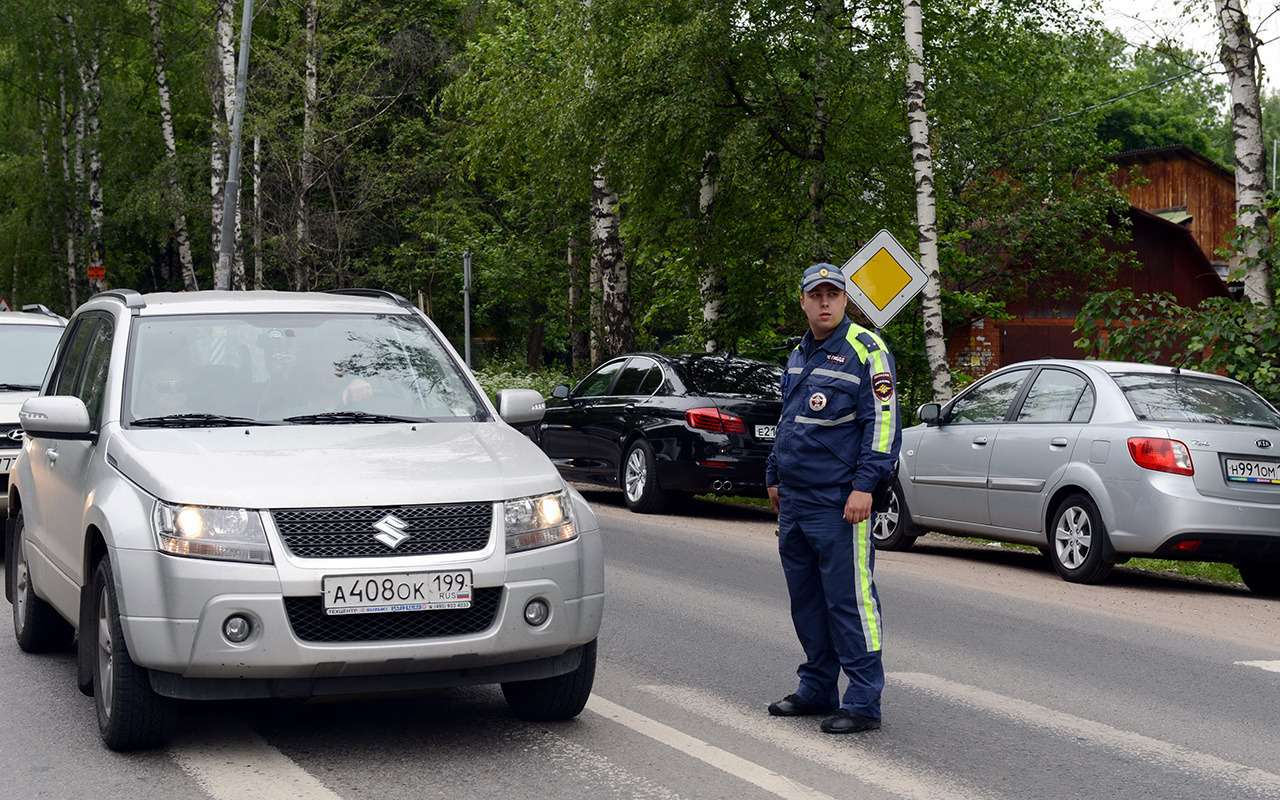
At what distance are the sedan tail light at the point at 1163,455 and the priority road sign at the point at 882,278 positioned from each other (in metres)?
5.57

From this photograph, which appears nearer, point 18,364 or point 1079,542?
point 1079,542

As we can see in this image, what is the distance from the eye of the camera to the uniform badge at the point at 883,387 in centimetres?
625

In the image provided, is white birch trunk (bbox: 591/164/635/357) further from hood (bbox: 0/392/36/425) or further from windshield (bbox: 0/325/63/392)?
hood (bbox: 0/392/36/425)

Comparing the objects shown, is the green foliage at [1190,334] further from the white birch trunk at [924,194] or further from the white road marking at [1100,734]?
the white road marking at [1100,734]

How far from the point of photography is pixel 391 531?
5.59 metres

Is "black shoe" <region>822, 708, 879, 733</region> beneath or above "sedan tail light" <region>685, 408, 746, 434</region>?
beneath

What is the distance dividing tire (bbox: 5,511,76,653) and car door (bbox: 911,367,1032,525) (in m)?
6.91

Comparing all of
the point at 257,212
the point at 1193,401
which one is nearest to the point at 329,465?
the point at 1193,401

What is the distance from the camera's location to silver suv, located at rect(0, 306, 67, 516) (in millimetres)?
11391

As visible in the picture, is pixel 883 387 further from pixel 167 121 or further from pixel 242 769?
pixel 167 121

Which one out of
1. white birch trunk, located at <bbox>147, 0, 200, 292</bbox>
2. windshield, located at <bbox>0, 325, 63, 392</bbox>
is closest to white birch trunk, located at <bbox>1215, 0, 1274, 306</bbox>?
windshield, located at <bbox>0, 325, 63, 392</bbox>

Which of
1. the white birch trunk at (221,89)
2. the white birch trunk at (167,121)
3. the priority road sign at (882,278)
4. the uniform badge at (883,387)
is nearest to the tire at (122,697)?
the uniform badge at (883,387)

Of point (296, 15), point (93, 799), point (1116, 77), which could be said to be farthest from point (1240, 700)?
point (1116, 77)

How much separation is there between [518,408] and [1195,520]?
543 cm
